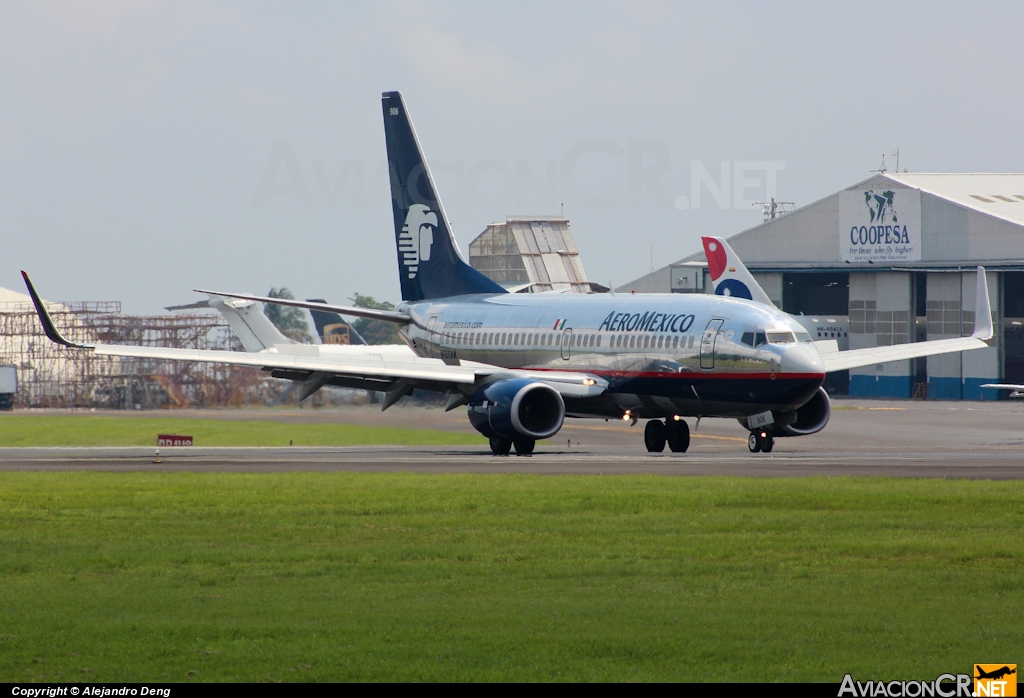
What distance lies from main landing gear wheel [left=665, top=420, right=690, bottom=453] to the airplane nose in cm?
566

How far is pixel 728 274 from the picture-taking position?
66688 mm

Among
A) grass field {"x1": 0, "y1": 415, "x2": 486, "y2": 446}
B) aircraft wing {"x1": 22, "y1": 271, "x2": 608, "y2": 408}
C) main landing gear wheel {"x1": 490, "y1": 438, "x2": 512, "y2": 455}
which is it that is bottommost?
grass field {"x1": 0, "y1": 415, "x2": 486, "y2": 446}

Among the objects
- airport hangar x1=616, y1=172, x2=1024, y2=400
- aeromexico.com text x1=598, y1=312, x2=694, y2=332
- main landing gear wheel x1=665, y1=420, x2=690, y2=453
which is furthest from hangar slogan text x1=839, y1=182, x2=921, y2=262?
aeromexico.com text x1=598, y1=312, x2=694, y2=332

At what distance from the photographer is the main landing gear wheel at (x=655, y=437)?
39.9m

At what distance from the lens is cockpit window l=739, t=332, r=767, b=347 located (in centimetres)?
3478

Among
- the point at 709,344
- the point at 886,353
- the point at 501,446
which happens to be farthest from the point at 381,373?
the point at 886,353

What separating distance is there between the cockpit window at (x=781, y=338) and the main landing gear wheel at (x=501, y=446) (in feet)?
24.3

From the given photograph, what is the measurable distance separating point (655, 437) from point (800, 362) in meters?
6.66

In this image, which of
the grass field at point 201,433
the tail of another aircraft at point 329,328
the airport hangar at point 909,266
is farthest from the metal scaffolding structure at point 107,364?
the airport hangar at point 909,266

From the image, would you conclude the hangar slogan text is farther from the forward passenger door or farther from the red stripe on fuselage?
the forward passenger door

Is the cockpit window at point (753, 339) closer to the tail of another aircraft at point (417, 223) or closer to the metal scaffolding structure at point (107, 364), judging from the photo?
the tail of another aircraft at point (417, 223)

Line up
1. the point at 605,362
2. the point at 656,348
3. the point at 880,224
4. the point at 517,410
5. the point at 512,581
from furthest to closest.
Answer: the point at 880,224 < the point at 605,362 < the point at 656,348 < the point at 517,410 < the point at 512,581

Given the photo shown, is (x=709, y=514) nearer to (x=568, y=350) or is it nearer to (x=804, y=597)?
(x=804, y=597)

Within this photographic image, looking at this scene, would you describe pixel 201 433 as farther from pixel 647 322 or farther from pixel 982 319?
pixel 982 319
